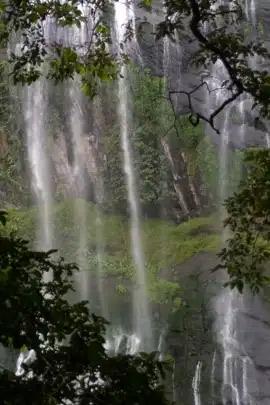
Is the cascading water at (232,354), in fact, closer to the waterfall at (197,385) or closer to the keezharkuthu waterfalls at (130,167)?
the waterfall at (197,385)

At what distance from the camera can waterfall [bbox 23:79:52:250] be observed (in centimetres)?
1720

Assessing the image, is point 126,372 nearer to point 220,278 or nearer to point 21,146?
point 220,278

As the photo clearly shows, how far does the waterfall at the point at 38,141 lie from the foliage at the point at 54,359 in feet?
46.8

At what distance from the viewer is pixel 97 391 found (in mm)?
2797

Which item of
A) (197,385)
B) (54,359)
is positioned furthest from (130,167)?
(54,359)

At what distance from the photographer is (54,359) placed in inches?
115

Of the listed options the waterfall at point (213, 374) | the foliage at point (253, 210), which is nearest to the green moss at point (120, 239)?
the waterfall at point (213, 374)

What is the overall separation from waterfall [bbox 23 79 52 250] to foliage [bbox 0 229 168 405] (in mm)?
14265

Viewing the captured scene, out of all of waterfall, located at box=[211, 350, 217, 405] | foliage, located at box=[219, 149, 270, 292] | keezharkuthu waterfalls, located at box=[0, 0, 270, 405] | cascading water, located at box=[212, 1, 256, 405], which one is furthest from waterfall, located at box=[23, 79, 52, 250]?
foliage, located at box=[219, 149, 270, 292]

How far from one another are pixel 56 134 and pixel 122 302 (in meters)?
6.20

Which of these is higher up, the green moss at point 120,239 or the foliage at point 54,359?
the green moss at point 120,239

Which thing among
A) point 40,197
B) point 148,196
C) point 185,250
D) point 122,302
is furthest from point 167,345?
point 40,197

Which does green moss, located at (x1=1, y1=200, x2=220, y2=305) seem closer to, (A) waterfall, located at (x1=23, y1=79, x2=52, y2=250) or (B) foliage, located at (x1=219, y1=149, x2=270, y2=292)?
(A) waterfall, located at (x1=23, y1=79, x2=52, y2=250)

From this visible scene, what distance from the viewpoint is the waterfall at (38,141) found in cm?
1720
